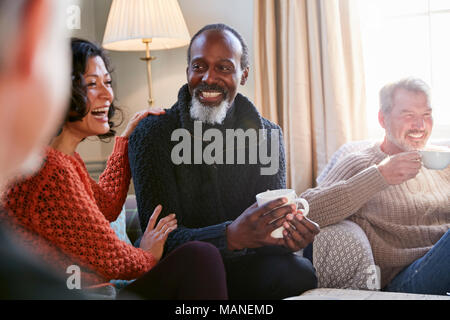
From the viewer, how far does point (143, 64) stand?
2.02 meters

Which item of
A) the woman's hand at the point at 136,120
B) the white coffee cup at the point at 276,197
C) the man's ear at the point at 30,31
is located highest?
the man's ear at the point at 30,31

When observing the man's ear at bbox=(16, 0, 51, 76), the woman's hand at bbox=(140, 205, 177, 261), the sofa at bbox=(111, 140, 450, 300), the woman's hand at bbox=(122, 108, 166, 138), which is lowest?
the sofa at bbox=(111, 140, 450, 300)

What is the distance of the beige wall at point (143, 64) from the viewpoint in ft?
6.33

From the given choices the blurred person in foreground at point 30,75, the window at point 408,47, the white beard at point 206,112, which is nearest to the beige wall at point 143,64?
the window at point 408,47

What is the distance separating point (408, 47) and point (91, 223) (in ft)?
5.07

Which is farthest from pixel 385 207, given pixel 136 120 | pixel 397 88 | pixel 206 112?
pixel 136 120

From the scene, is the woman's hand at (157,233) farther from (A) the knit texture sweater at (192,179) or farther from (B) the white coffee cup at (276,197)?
(B) the white coffee cup at (276,197)

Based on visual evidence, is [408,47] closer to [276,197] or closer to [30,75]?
[276,197]

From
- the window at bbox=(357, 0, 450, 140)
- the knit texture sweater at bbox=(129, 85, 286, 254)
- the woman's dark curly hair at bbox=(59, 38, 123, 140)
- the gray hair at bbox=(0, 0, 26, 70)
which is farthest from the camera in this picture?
the window at bbox=(357, 0, 450, 140)

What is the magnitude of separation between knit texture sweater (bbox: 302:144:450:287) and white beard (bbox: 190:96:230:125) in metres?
0.32

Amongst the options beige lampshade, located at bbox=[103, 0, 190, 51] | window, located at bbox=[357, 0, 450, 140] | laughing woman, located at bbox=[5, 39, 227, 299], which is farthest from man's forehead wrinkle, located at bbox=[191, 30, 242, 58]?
window, located at bbox=[357, 0, 450, 140]

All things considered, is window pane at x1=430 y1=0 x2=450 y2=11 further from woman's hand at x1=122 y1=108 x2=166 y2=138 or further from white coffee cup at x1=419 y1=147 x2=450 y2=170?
woman's hand at x1=122 y1=108 x2=166 y2=138

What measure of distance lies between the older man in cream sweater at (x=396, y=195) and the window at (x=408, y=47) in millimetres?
531

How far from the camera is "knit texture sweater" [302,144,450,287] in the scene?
3.56 ft
